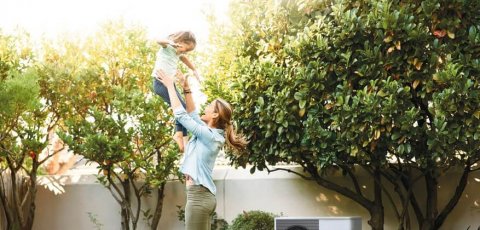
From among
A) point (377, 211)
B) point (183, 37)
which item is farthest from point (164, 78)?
point (377, 211)

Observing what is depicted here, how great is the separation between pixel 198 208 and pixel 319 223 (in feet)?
6.23

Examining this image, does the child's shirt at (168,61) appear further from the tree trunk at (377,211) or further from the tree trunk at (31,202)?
the tree trunk at (31,202)

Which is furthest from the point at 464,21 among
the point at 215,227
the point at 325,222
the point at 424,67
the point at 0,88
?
the point at 0,88

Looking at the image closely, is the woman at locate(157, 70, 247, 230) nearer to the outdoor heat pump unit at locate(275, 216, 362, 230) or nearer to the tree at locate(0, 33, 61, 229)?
the outdoor heat pump unit at locate(275, 216, 362, 230)

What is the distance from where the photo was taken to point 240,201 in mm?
8750

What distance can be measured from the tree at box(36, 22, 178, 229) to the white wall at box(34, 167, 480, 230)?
62 centimetres

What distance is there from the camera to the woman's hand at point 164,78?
453cm

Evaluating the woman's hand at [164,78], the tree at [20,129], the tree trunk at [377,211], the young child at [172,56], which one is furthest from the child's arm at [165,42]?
the tree trunk at [377,211]

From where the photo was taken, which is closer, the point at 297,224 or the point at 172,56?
the point at 172,56

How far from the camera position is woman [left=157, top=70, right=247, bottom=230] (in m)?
4.32

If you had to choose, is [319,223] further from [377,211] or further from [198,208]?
[198,208]

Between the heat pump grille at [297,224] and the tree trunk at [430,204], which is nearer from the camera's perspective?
the heat pump grille at [297,224]

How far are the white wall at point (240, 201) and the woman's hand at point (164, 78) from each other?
395cm

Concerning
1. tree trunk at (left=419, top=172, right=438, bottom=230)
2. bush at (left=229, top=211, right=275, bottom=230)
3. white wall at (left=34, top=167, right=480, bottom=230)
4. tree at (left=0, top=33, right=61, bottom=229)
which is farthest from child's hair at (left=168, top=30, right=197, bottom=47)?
white wall at (left=34, top=167, right=480, bottom=230)
